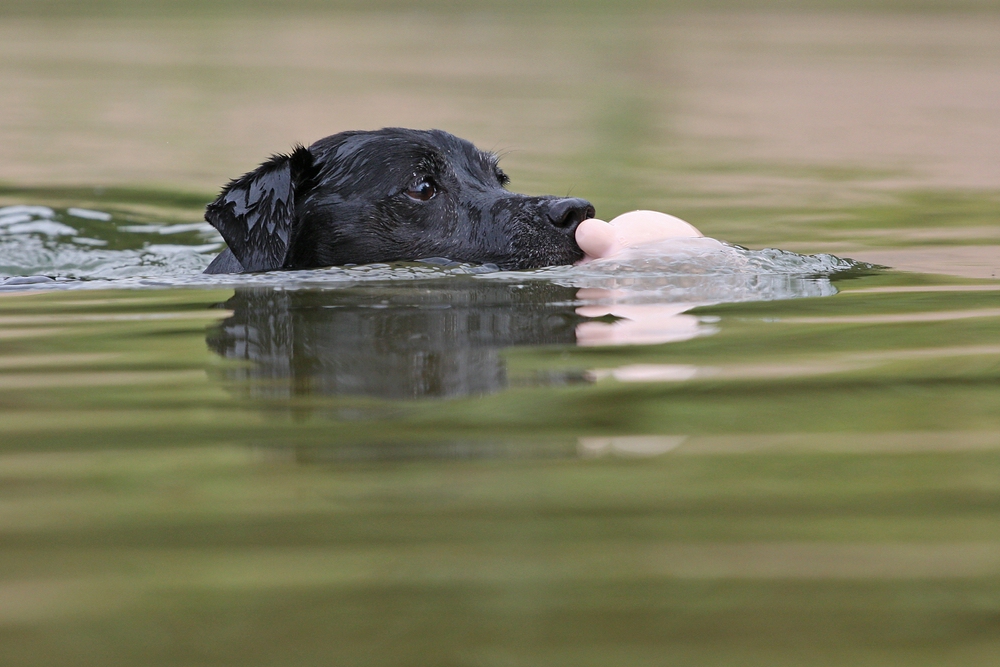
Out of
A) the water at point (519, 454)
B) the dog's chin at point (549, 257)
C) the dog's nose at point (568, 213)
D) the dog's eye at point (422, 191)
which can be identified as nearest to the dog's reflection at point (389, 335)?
the water at point (519, 454)

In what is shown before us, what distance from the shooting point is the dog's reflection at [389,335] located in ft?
11.7

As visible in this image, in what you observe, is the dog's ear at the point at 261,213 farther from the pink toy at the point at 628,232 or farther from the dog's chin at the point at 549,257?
the pink toy at the point at 628,232

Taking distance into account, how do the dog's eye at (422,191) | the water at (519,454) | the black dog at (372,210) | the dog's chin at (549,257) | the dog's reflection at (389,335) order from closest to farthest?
the water at (519,454)
the dog's reflection at (389,335)
the dog's chin at (549,257)
the black dog at (372,210)
the dog's eye at (422,191)

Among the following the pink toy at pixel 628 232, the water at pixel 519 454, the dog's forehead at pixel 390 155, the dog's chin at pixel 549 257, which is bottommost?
the water at pixel 519 454

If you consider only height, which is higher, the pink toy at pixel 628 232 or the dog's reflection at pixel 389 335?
the pink toy at pixel 628 232

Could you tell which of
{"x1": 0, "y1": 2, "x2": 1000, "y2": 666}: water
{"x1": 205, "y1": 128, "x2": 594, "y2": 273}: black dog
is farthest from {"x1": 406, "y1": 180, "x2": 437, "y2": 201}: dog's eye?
{"x1": 0, "y1": 2, "x2": 1000, "y2": 666}: water

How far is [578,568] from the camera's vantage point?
220cm

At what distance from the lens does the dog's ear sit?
20.6 ft

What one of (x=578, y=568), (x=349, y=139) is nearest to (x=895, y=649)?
(x=578, y=568)

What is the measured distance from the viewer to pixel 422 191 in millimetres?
6391

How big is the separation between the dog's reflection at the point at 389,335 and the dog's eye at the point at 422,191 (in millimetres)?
898

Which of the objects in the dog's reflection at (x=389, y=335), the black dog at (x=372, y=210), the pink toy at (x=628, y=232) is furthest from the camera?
the black dog at (x=372, y=210)

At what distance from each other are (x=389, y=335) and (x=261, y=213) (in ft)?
7.53

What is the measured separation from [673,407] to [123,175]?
9.81 metres
